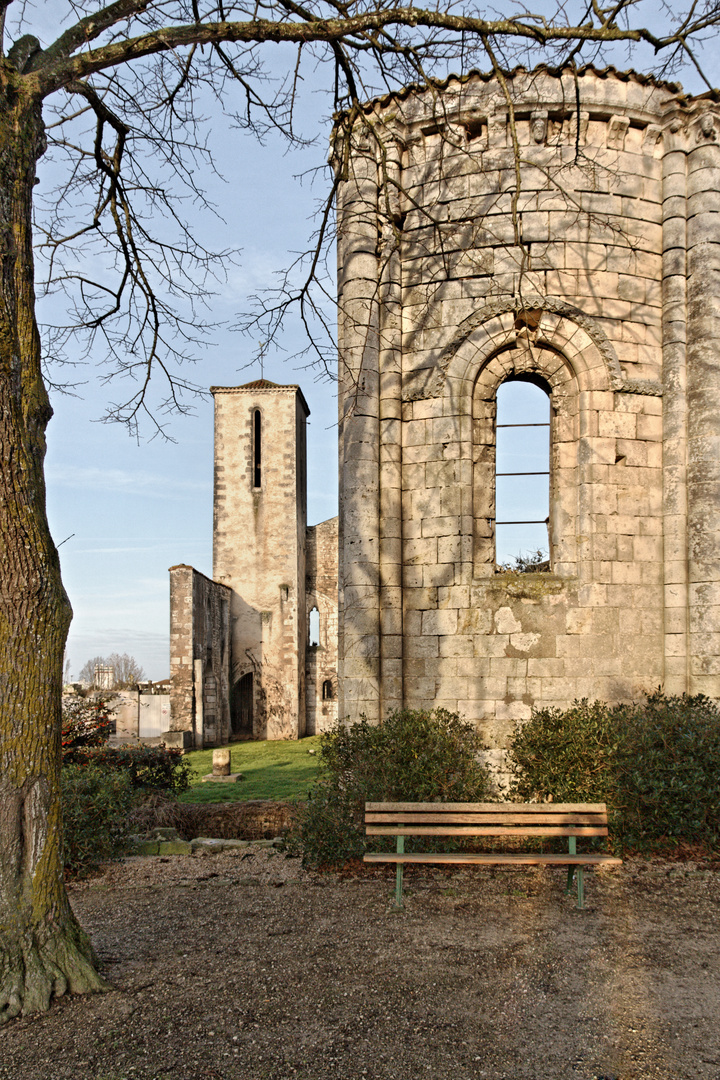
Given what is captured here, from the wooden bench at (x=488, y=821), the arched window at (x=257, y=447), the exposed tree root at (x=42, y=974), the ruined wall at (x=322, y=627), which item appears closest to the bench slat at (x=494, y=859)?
the wooden bench at (x=488, y=821)

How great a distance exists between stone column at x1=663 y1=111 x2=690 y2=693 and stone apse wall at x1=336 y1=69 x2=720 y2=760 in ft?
0.07

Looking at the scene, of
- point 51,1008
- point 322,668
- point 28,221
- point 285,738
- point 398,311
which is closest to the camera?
point 51,1008

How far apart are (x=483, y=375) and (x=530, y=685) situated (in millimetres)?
3251

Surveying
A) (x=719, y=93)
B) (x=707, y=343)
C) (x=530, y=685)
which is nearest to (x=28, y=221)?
(x=530, y=685)

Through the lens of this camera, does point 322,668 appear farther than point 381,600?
Yes

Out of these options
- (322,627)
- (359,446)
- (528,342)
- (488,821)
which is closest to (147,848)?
(488,821)

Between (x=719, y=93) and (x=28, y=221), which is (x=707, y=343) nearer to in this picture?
(x=719, y=93)

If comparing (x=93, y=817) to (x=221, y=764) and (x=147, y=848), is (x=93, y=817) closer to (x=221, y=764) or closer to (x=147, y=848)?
(x=147, y=848)

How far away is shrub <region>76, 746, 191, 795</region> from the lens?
886 cm

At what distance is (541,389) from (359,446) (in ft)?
7.19

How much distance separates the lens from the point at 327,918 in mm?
5277

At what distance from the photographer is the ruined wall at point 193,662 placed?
22703 millimetres

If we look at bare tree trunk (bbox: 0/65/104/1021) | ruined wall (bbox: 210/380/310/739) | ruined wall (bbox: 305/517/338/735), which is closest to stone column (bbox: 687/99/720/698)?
bare tree trunk (bbox: 0/65/104/1021)

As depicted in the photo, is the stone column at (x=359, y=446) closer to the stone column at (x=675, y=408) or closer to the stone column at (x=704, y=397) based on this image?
the stone column at (x=675, y=408)
